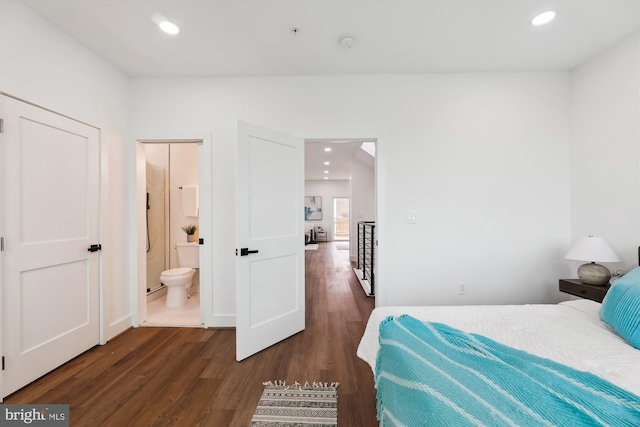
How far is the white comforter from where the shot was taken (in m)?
1.01

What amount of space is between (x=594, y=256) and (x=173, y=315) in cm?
422

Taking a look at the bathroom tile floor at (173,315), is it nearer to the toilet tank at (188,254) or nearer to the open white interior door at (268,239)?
the toilet tank at (188,254)

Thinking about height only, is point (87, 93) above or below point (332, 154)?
below

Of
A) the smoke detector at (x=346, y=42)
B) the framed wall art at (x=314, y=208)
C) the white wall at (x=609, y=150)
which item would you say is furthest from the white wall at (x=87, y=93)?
the framed wall art at (x=314, y=208)

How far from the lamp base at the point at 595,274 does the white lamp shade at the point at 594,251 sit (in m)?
0.14

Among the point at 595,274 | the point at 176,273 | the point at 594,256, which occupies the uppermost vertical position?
the point at 594,256

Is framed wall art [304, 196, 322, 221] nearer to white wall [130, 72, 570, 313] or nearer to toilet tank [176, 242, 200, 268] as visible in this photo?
toilet tank [176, 242, 200, 268]

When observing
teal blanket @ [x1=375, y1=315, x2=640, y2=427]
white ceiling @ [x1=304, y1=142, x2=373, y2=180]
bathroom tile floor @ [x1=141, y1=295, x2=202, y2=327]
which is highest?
white ceiling @ [x1=304, y1=142, x2=373, y2=180]

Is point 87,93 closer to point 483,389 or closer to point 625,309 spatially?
point 483,389

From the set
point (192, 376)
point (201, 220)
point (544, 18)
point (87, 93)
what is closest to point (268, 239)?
point (201, 220)

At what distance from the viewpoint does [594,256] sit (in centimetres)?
198

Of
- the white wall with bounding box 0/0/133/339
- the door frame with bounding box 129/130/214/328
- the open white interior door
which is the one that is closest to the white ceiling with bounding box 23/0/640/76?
the white wall with bounding box 0/0/133/339

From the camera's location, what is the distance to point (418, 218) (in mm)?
2635

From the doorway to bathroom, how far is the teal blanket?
281 cm
